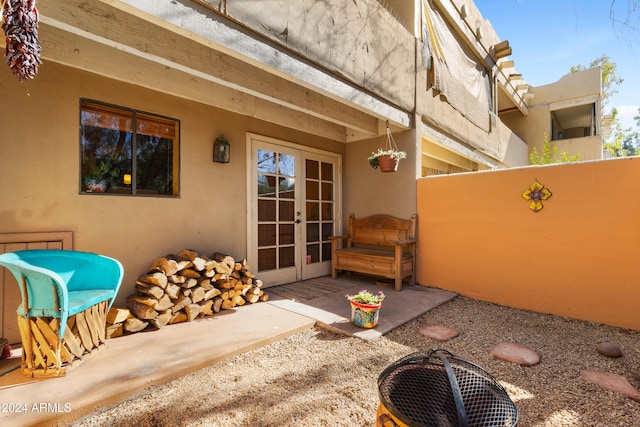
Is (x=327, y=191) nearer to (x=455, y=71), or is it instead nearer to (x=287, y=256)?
(x=287, y=256)

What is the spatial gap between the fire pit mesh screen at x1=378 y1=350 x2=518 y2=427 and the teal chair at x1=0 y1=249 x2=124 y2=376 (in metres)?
2.12

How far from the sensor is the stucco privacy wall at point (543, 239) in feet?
9.95

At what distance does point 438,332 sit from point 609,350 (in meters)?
1.30

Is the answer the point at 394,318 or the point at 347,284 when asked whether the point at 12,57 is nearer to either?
the point at 394,318

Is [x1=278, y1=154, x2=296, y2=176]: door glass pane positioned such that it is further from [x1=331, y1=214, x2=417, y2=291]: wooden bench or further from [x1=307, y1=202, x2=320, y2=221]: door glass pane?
[x1=331, y1=214, x2=417, y2=291]: wooden bench

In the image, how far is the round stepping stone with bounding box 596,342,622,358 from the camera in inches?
95.6

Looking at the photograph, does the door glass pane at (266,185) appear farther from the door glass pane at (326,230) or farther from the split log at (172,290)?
the split log at (172,290)

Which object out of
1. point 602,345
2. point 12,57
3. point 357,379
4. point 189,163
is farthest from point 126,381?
point 602,345

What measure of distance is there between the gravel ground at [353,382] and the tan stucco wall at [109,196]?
5.41ft

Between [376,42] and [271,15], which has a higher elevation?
[376,42]

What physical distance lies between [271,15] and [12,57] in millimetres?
1858

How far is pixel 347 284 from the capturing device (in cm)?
460

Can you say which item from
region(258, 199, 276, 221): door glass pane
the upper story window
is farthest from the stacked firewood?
the upper story window

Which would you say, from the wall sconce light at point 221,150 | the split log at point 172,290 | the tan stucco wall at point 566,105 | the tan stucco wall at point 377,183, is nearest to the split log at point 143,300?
the split log at point 172,290
